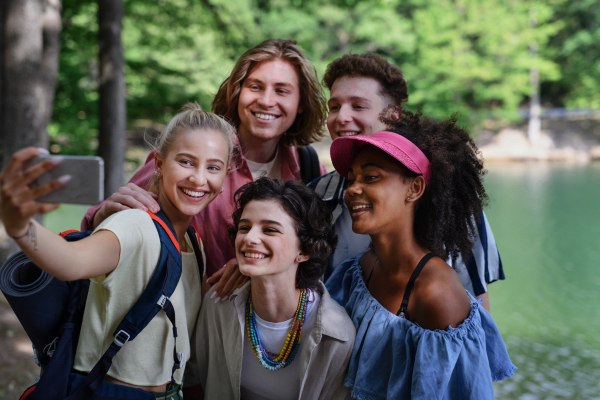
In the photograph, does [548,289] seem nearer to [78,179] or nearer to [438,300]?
[438,300]

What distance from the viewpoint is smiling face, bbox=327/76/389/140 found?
2967 millimetres

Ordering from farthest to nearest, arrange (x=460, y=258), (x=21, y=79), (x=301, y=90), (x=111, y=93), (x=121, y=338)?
(x=111, y=93) → (x=21, y=79) → (x=301, y=90) → (x=460, y=258) → (x=121, y=338)

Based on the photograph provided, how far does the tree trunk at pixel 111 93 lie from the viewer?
7.79 m

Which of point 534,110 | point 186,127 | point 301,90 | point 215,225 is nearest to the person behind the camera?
point 186,127

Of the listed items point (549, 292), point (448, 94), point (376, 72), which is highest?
point (448, 94)

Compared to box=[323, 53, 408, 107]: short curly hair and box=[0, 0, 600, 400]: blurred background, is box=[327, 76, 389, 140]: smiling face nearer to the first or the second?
box=[323, 53, 408, 107]: short curly hair

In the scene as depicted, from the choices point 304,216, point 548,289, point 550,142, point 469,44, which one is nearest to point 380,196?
point 304,216

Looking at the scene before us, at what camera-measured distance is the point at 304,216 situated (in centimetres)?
239

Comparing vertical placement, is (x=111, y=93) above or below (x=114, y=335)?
above

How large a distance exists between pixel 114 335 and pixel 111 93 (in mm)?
6637

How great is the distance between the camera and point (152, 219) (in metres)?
2.09

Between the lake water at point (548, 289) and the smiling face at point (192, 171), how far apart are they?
1.57 metres

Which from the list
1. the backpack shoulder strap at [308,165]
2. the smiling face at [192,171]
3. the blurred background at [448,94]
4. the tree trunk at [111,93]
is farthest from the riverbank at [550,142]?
the smiling face at [192,171]

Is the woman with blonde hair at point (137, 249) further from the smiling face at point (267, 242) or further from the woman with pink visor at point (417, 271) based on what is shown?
the woman with pink visor at point (417, 271)
